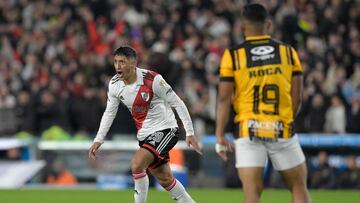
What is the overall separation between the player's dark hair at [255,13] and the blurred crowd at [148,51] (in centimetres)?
951

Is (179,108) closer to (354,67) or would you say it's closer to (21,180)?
(21,180)

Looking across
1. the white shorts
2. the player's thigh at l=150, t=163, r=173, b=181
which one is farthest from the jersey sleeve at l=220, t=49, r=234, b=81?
the player's thigh at l=150, t=163, r=173, b=181

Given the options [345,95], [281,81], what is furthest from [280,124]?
[345,95]

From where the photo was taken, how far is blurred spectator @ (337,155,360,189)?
18.0 m

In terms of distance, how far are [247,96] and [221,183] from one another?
1075 centimetres

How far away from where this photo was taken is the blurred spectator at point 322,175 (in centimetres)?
1795

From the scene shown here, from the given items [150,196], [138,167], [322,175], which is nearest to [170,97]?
[138,167]

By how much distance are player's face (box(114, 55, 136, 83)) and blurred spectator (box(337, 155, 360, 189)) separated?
8.73 m

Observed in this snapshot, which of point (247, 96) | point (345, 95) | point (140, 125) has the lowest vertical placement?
point (345, 95)

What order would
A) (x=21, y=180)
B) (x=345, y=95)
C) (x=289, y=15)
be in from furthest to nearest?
(x=289, y=15), (x=345, y=95), (x=21, y=180)

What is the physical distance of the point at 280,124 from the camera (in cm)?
787

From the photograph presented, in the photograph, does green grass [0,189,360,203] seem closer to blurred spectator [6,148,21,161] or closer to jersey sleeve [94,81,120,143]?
blurred spectator [6,148,21,161]

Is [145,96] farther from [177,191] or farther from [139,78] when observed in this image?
[177,191]

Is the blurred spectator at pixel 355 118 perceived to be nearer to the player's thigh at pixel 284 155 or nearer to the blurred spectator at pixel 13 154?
the blurred spectator at pixel 13 154
